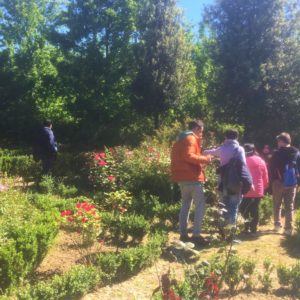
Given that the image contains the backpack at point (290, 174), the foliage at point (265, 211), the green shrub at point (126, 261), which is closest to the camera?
the green shrub at point (126, 261)

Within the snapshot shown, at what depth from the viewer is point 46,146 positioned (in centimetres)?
998

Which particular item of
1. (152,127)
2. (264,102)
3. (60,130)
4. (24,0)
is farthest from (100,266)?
(24,0)

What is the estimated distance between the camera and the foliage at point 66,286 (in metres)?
3.81

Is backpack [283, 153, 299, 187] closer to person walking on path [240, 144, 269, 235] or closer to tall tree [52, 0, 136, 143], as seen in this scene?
person walking on path [240, 144, 269, 235]

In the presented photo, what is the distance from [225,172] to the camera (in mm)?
5836

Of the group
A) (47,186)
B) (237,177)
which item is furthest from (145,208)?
(47,186)

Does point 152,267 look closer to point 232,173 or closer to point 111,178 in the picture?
point 232,173

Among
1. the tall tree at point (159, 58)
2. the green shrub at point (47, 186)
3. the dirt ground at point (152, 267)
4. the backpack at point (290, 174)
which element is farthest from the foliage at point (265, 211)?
the tall tree at point (159, 58)

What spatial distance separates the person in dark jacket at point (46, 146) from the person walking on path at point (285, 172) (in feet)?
17.9

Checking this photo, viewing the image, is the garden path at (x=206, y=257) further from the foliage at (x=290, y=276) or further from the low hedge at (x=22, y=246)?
the low hedge at (x=22, y=246)

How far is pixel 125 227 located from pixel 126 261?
3.85ft

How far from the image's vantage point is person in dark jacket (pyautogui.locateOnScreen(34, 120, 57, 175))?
991 cm

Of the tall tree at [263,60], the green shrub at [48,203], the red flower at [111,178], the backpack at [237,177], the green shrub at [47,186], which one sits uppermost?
the tall tree at [263,60]

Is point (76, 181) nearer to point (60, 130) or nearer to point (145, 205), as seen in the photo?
point (145, 205)
